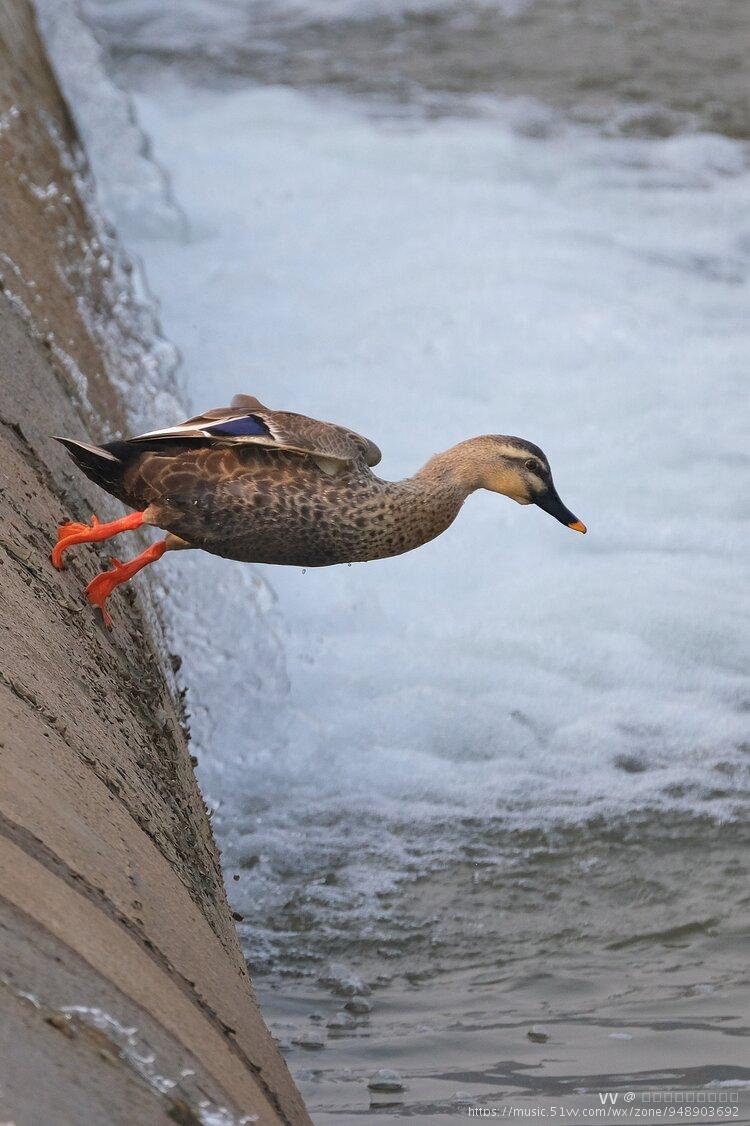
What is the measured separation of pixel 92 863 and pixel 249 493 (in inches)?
60.6

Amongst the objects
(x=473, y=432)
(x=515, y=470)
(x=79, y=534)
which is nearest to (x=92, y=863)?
(x=79, y=534)

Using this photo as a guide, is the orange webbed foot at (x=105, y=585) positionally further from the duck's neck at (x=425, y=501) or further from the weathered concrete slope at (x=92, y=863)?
the duck's neck at (x=425, y=501)

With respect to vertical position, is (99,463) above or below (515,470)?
below

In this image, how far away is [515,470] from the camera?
446 centimetres

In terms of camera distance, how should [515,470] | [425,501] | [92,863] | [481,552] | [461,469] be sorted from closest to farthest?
[92,863] → [425,501] → [461,469] → [515,470] → [481,552]

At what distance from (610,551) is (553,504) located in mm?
2921

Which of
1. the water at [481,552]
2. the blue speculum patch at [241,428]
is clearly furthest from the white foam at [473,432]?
the blue speculum patch at [241,428]

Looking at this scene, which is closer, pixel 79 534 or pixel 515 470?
pixel 79 534

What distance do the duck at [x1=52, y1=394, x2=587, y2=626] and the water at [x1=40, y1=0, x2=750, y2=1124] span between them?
49.0 inches

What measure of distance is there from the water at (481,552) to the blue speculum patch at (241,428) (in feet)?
5.13

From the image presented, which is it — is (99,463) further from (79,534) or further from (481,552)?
(481,552)

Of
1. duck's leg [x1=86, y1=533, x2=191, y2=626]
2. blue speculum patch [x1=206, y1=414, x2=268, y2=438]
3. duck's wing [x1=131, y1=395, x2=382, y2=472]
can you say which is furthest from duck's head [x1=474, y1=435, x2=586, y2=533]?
duck's leg [x1=86, y1=533, x2=191, y2=626]

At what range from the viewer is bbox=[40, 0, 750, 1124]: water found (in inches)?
165

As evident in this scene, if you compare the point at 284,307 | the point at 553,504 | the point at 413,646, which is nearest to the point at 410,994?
the point at 553,504
